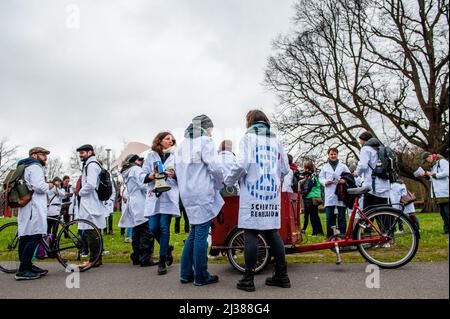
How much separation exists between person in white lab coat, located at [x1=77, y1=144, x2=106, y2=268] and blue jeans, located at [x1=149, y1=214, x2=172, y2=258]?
1.14 m

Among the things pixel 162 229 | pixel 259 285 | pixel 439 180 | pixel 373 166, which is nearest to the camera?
pixel 259 285

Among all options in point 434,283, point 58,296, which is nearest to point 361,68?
point 434,283

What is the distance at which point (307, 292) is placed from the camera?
416cm

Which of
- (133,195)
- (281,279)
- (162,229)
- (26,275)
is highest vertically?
(133,195)

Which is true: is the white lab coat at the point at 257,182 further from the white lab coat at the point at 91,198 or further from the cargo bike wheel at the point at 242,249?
the white lab coat at the point at 91,198

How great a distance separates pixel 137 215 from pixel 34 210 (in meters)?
1.55

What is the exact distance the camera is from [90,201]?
6.53m

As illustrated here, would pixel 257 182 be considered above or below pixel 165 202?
above

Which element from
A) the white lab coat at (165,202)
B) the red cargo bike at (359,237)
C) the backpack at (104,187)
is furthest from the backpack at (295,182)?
the backpack at (104,187)

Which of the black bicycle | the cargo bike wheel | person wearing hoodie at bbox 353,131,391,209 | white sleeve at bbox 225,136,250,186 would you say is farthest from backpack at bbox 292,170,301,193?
the black bicycle

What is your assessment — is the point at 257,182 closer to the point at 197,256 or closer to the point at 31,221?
the point at 197,256

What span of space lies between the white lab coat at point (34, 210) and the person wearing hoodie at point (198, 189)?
2.19 m

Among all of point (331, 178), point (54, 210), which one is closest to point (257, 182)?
point (331, 178)

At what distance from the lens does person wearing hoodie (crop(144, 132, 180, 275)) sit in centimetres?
544
